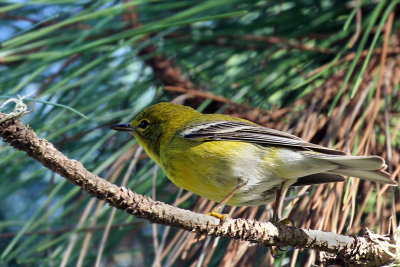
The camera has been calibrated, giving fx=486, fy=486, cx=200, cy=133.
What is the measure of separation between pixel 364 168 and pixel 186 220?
2.25 feet

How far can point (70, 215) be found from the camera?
2510mm

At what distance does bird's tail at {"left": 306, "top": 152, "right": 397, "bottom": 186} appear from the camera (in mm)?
1429

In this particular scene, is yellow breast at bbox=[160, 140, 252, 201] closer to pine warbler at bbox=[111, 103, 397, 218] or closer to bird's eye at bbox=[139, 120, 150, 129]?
pine warbler at bbox=[111, 103, 397, 218]

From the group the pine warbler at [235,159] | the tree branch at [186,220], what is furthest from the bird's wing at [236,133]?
the tree branch at [186,220]

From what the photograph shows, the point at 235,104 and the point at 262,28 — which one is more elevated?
the point at 262,28

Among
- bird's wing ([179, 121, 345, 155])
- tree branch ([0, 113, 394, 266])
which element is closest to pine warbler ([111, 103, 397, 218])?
bird's wing ([179, 121, 345, 155])

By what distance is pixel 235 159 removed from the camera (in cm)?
206

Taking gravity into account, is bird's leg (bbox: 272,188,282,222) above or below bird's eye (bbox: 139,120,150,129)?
below

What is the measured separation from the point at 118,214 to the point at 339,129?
977 millimetres

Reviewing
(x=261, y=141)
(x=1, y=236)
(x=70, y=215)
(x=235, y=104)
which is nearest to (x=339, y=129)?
(x=261, y=141)

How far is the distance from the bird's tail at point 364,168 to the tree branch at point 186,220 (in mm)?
218

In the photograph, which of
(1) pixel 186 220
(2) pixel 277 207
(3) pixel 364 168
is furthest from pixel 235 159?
(1) pixel 186 220

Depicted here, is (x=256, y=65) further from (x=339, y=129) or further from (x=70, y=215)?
(x=70, y=215)

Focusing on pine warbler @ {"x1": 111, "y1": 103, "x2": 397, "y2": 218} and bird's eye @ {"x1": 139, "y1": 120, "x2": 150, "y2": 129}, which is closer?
pine warbler @ {"x1": 111, "y1": 103, "x2": 397, "y2": 218}
